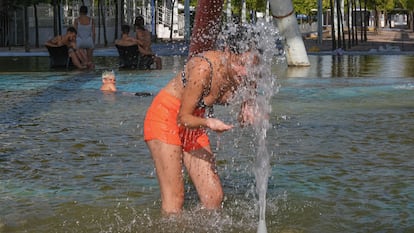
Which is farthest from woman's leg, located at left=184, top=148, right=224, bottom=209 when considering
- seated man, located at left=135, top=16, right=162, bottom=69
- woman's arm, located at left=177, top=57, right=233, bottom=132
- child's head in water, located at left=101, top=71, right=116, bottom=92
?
seated man, located at left=135, top=16, right=162, bottom=69

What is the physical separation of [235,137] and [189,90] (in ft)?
14.6

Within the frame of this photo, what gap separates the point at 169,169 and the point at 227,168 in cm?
220

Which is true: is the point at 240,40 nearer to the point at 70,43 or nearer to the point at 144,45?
the point at 144,45

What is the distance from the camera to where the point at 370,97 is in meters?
14.0

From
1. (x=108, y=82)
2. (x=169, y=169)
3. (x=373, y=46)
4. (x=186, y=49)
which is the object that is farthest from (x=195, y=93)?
(x=373, y=46)

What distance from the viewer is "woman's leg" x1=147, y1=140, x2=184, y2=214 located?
17.6ft

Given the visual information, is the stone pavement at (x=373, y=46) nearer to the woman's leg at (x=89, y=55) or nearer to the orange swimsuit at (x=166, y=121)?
the woman's leg at (x=89, y=55)

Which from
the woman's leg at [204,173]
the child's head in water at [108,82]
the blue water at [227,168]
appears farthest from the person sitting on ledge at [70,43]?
the woman's leg at [204,173]

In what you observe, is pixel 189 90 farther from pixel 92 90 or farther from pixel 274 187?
pixel 92 90

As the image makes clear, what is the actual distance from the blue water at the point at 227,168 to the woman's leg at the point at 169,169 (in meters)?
0.16

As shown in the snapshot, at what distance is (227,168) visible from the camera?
7.55m

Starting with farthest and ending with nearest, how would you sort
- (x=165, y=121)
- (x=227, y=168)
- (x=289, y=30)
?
(x=289, y=30) < (x=227, y=168) < (x=165, y=121)

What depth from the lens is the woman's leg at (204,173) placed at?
5512 mm

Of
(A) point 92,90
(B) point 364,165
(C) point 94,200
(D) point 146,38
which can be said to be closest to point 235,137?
(B) point 364,165
